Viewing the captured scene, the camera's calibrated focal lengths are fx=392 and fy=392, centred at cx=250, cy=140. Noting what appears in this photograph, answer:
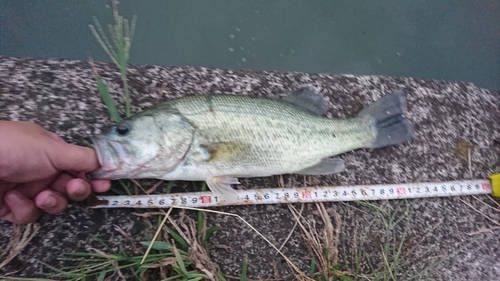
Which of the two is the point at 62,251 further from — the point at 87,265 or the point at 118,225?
the point at 118,225

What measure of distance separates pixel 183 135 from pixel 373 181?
5.08 feet

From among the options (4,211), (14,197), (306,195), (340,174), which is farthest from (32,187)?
(340,174)

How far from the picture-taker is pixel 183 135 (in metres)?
2.40

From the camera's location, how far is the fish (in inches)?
90.7

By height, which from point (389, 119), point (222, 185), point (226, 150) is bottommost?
point (222, 185)

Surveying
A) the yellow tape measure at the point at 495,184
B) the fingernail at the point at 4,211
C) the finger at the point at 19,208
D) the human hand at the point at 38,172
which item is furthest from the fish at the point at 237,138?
the yellow tape measure at the point at 495,184

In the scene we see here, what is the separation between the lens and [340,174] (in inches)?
118

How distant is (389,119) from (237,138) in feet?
3.91

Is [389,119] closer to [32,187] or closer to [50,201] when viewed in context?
[50,201]

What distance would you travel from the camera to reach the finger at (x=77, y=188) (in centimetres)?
220

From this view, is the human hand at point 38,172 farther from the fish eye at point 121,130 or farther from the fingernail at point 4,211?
the fish eye at point 121,130

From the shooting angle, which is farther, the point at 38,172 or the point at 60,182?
the point at 60,182

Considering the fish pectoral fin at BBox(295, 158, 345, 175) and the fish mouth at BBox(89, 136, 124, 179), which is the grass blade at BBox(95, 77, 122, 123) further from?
the fish pectoral fin at BBox(295, 158, 345, 175)

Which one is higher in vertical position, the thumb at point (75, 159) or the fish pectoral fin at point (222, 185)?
the thumb at point (75, 159)
